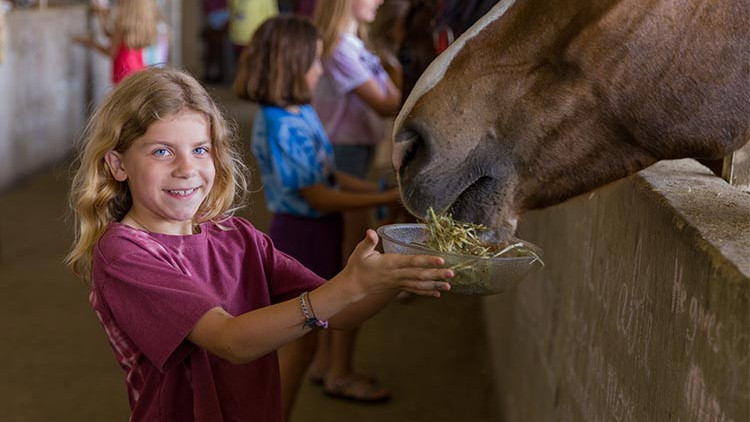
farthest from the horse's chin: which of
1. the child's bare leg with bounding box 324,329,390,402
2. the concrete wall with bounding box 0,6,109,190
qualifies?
the concrete wall with bounding box 0,6,109,190

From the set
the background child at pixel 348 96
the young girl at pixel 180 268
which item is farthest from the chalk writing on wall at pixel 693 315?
the background child at pixel 348 96

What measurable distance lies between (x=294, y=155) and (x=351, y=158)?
1098mm

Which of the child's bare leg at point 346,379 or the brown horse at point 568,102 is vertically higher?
the brown horse at point 568,102

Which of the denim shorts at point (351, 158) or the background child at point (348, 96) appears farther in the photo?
the denim shorts at point (351, 158)

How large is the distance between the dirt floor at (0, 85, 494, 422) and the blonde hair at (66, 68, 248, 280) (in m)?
1.27

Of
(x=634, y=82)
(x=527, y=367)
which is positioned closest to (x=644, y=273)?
(x=634, y=82)

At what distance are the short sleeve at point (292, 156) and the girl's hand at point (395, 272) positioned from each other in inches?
68.3

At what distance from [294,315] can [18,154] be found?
6.45m

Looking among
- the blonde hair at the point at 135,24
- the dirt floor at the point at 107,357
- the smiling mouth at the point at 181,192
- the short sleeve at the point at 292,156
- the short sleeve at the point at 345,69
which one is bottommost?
the dirt floor at the point at 107,357

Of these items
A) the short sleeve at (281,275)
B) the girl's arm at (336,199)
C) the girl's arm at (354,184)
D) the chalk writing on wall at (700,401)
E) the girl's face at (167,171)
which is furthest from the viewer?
the girl's arm at (354,184)

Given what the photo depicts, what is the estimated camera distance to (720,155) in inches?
68.9

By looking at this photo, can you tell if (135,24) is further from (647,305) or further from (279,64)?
(647,305)

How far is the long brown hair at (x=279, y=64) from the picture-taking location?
333cm

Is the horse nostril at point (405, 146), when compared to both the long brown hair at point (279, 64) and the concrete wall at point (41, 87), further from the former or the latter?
the concrete wall at point (41, 87)
